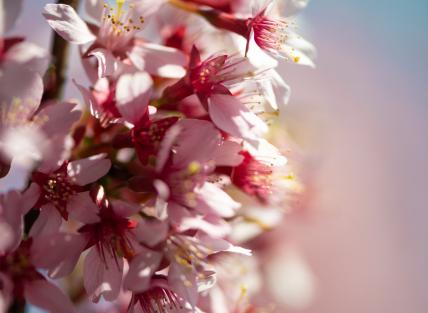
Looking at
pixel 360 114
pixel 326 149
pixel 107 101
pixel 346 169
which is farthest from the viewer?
pixel 360 114

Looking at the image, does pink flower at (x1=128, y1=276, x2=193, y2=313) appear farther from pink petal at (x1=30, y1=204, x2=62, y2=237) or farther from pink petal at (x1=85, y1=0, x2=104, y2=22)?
pink petal at (x1=85, y1=0, x2=104, y2=22)

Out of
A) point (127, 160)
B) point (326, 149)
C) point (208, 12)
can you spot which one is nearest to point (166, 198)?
point (127, 160)

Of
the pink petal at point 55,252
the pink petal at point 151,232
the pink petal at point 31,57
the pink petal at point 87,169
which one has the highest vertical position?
the pink petal at point 31,57

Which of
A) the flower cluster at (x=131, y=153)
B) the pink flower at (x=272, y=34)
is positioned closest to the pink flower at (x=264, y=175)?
the flower cluster at (x=131, y=153)

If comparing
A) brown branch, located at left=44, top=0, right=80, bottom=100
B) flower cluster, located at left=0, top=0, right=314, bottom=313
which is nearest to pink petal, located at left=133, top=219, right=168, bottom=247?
flower cluster, located at left=0, top=0, right=314, bottom=313

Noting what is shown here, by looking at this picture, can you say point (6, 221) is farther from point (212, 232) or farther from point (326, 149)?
point (326, 149)

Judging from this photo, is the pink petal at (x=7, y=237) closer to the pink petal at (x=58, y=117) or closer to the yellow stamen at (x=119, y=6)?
the pink petal at (x=58, y=117)
